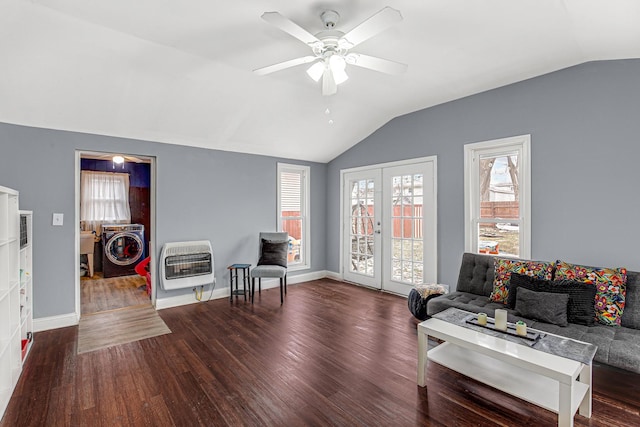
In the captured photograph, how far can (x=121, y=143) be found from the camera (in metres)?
3.94

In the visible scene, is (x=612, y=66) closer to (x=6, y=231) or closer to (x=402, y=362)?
(x=402, y=362)

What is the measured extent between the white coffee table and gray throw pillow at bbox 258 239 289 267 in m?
2.77

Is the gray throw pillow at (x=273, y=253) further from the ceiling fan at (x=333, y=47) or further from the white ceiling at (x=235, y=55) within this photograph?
the ceiling fan at (x=333, y=47)

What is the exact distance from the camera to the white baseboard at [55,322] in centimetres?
343

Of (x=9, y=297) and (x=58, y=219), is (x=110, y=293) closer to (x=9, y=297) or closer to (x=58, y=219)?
(x=58, y=219)

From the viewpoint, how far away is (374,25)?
1.94m

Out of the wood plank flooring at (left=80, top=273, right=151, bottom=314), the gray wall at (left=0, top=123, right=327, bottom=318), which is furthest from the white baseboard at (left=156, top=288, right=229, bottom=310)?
the wood plank flooring at (left=80, top=273, right=151, bottom=314)

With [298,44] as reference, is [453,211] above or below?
below

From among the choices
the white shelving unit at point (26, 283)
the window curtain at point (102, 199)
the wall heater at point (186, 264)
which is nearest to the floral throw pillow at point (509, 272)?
the wall heater at point (186, 264)

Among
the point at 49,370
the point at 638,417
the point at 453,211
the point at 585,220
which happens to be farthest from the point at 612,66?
the point at 49,370

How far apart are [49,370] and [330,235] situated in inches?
171

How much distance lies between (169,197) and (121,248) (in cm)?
276

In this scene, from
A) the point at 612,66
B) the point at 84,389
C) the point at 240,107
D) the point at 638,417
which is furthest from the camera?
the point at 240,107

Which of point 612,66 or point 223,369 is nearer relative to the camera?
point 223,369
